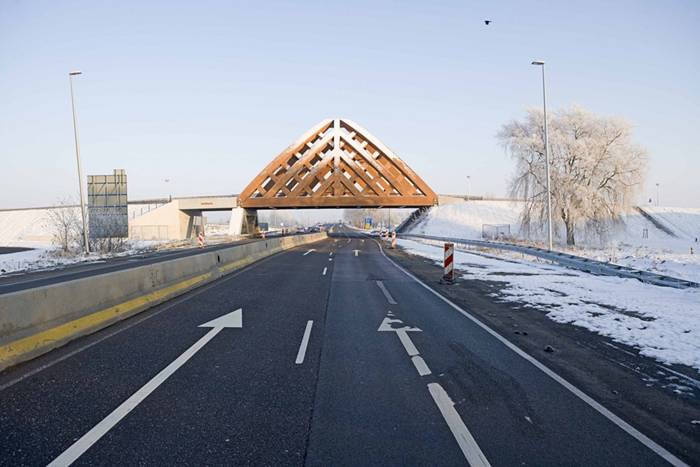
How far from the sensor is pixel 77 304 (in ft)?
23.5

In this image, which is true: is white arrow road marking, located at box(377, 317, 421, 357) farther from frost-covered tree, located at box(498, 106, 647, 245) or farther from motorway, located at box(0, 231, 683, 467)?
frost-covered tree, located at box(498, 106, 647, 245)

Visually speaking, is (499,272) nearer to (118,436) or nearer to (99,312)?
(99,312)

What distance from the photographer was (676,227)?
2098 inches

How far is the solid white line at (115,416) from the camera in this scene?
3.48m

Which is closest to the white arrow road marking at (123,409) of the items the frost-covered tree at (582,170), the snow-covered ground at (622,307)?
the snow-covered ground at (622,307)

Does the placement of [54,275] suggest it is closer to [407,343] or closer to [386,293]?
[386,293]

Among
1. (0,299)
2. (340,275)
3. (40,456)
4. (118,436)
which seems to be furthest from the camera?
(340,275)

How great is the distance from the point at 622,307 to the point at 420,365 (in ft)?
20.8

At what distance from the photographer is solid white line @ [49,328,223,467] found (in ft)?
11.4

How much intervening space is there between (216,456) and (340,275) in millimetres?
12868

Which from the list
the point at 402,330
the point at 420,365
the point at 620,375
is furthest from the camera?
the point at 402,330

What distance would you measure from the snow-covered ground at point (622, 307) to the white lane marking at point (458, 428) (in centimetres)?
362

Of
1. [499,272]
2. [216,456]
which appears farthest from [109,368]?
[499,272]

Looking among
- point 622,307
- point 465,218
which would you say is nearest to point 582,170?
point 622,307
